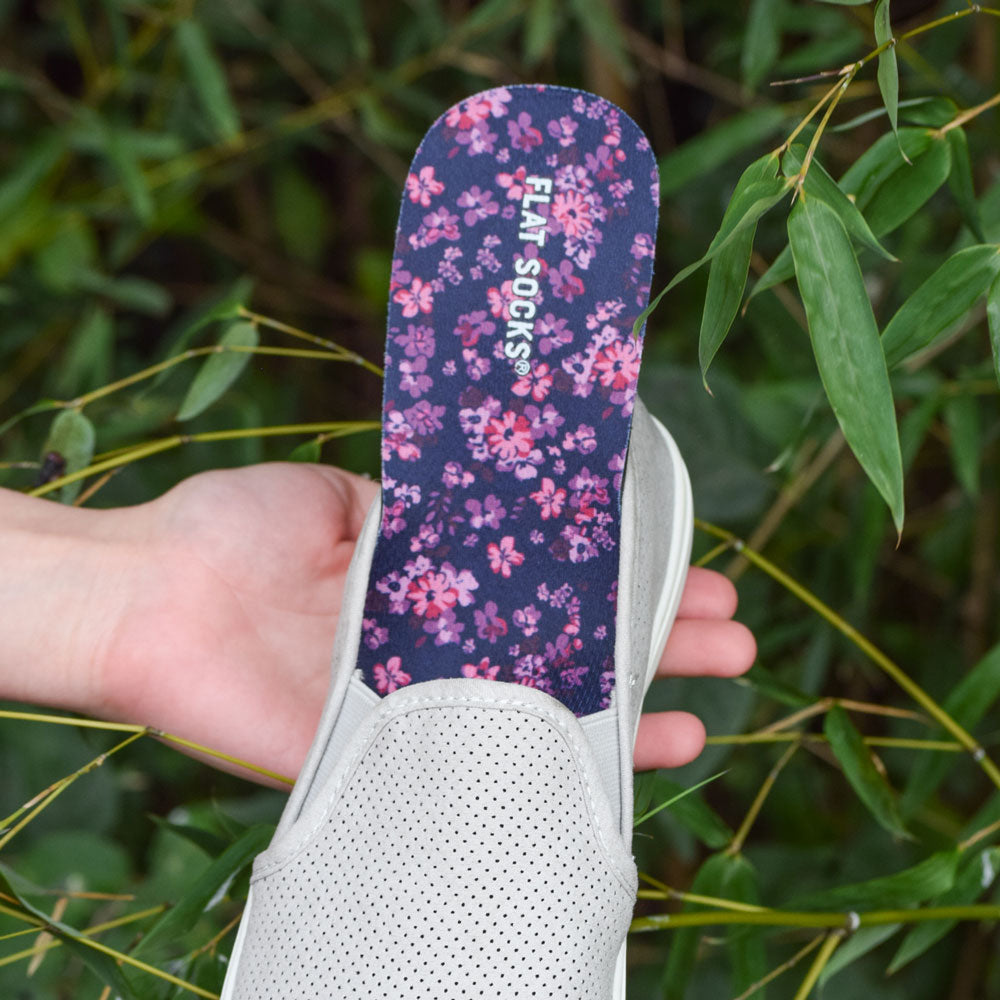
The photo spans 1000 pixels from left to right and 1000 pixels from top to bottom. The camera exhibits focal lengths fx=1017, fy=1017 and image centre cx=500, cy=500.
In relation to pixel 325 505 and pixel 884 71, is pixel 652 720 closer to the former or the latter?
pixel 325 505

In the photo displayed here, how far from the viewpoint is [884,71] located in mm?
412

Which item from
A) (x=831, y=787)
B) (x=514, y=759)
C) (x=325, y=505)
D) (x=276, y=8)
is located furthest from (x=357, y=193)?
(x=514, y=759)

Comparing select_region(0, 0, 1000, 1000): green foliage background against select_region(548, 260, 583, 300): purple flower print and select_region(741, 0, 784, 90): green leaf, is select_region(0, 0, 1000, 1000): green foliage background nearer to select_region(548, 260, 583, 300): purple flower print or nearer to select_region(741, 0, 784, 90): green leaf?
select_region(741, 0, 784, 90): green leaf

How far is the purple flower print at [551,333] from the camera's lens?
684mm

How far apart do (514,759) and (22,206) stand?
3.16 feet

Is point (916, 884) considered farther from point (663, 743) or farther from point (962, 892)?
point (663, 743)

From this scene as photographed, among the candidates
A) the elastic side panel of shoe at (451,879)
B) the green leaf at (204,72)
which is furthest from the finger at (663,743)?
the green leaf at (204,72)

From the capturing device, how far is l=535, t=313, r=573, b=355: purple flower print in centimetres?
68

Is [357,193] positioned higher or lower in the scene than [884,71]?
lower

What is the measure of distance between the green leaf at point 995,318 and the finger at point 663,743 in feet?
1.02

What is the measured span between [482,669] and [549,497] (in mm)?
126

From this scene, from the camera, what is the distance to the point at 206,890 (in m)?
0.58

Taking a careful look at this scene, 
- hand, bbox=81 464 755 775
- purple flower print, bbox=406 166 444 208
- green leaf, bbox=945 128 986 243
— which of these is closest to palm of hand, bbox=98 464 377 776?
hand, bbox=81 464 755 775

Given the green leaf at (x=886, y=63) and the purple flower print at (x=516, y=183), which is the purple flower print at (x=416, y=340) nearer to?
the purple flower print at (x=516, y=183)
